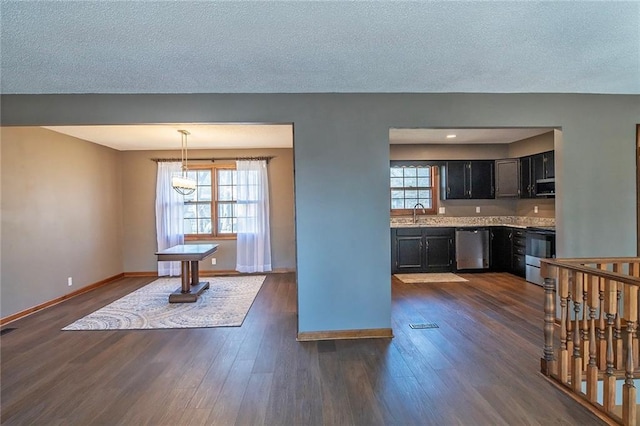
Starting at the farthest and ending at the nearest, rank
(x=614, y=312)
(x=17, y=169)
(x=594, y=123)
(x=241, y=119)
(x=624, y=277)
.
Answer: (x=17, y=169) < (x=594, y=123) < (x=241, y=119) < (x=614, y=312) < (x=624, y=277)

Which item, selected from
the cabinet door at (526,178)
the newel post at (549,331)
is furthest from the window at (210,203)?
the cabinet door at (526,178)

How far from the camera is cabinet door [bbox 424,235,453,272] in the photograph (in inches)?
241

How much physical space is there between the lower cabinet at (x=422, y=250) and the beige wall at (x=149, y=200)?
209 cm

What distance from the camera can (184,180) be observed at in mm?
Result: 4961

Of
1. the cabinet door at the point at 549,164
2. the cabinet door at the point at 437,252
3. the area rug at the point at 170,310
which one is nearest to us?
the area rug at the point at 170,310

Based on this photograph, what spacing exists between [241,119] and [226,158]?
3405 millimetres

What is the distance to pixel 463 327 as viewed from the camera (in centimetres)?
353

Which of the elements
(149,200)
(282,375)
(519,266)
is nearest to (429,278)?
(519,266)

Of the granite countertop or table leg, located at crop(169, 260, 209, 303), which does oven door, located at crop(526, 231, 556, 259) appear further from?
table leg, located at crop(169, 260, 209, 303)

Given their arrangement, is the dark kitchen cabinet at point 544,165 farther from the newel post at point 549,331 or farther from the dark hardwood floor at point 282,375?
the newel post at point 549,331

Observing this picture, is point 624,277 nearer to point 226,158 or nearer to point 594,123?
point 594,123

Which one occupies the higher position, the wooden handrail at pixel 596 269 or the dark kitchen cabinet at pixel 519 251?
the wooden handrail at pixel 596 269

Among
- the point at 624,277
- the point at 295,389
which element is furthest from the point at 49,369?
the point at 624,277

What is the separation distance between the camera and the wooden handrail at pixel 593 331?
2064 mm
